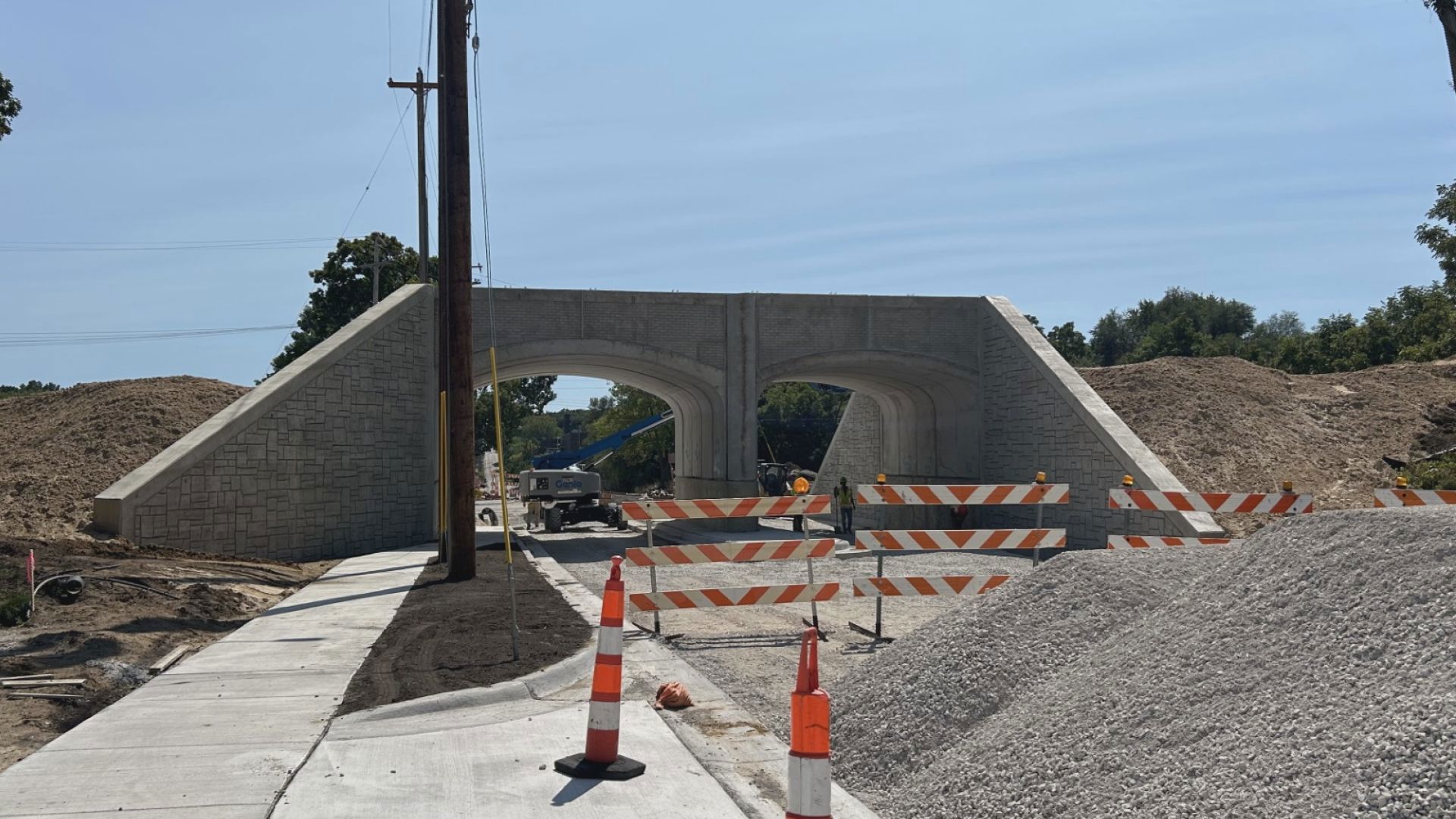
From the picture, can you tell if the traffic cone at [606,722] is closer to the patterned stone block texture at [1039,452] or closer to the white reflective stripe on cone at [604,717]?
the white reflective stripe on cone at [604,717]

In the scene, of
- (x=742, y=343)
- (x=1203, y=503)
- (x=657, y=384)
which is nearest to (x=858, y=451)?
(x=657, y=384)

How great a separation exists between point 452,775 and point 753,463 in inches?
977

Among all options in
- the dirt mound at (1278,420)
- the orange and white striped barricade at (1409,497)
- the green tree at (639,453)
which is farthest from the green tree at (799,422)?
the orange and white striped barricade at (1409,497)

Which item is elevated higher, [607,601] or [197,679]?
[607,601]

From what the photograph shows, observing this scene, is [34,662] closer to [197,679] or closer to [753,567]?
[197,679]

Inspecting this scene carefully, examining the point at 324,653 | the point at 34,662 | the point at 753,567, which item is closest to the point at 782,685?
the point at 324,653

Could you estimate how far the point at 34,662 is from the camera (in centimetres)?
966

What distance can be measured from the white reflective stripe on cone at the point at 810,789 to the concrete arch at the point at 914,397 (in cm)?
2662

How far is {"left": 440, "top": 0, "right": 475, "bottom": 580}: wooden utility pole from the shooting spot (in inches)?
641

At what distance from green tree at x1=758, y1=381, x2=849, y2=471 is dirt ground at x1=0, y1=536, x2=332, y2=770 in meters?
47.5

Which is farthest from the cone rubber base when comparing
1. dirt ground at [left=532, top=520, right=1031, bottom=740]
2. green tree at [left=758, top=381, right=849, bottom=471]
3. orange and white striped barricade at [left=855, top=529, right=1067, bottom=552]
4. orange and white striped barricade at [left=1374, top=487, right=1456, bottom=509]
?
green tree at [left=758, top=381, right=849, bottom=471]

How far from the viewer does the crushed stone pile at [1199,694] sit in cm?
488

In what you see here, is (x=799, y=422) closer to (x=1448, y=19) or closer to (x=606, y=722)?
(x=1448, y=19)

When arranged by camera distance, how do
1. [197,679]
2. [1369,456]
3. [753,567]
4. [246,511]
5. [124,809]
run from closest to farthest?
[124,809] → [197,679] → [753,567] → [246,511] → [1369,456]
